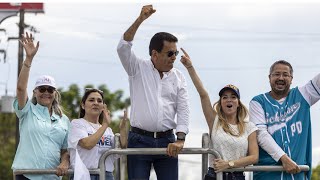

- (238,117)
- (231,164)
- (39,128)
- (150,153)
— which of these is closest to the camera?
(150,153)

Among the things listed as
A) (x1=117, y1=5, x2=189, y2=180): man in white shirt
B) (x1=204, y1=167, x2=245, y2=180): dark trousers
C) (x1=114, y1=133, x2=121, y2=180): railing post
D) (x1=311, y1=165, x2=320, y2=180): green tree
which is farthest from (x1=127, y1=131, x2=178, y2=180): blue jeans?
(x1=311, y1=165, x2=320, y2=180): green tree

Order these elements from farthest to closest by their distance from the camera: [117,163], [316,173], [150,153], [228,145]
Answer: [316,173], [117,163], [228,145], [150,153]

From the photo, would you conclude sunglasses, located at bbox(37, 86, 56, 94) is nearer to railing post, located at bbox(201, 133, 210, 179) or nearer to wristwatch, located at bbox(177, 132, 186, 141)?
wristwatch, located at bbox(177, 132, 186, 141)

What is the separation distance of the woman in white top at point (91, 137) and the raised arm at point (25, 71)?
550 mm

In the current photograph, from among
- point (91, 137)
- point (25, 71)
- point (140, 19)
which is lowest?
point (91, 137)

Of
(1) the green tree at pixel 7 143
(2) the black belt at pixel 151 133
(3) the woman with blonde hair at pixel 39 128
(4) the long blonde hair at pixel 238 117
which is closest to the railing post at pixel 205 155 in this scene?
(4) the long blonde hair at pixel 238 117

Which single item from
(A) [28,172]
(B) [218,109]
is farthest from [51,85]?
(B) [218,109]

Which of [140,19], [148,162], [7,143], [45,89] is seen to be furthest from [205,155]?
[7,143]

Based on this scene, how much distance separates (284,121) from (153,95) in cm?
128

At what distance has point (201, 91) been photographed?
7.64 m

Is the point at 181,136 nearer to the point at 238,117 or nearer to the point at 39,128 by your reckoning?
the point at 238,117

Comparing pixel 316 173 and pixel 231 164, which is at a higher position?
pixel 316 173

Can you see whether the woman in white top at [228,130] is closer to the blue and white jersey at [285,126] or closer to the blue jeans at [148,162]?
the blue and white jersey at [285,126]

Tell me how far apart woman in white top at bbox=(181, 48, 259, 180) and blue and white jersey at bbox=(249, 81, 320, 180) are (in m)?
0.13
